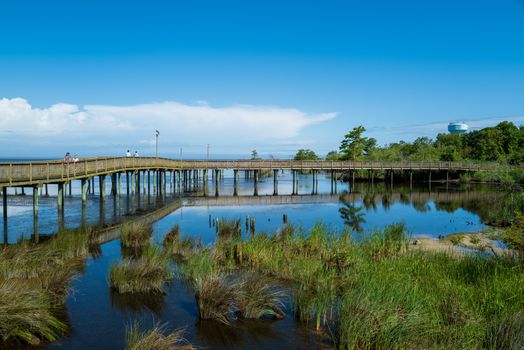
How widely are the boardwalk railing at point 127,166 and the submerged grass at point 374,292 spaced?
41.9ft

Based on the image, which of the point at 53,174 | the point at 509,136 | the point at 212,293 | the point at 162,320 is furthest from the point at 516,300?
the point at 509,136

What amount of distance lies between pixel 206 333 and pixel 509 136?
87.7 m

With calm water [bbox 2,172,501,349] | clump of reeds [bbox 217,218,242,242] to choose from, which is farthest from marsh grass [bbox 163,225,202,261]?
clump of reeds [bbox 217,218,242,242]

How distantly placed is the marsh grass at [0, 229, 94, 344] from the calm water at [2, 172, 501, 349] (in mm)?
372

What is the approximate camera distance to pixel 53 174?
78.6ft

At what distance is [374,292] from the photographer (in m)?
8.20

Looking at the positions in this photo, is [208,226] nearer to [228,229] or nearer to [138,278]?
[228,229]

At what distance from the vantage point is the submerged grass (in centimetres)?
736

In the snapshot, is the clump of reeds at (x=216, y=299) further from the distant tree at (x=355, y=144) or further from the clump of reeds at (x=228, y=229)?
the distant tree at (x=355, y=144)

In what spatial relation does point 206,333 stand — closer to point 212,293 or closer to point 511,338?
point 212,293

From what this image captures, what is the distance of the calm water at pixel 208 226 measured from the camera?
8391 mm

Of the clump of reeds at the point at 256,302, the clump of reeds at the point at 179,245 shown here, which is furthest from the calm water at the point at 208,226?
the clump of reeds at the point at 179,245

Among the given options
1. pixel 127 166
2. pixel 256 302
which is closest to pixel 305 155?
pixel 127 166

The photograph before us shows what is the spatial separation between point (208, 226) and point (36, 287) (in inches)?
535
